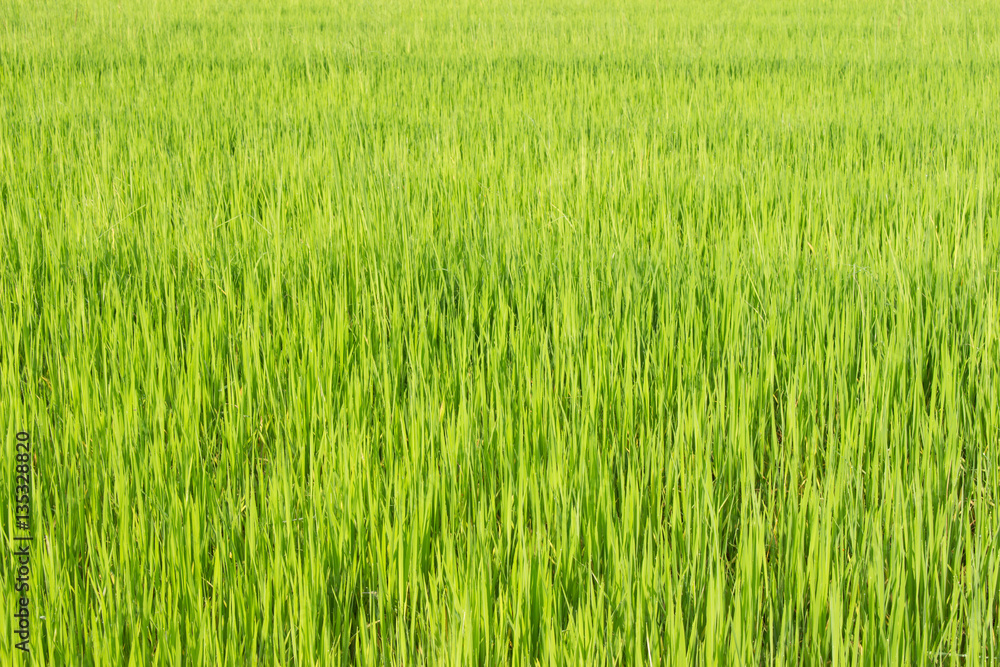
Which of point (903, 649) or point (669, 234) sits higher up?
point (669, 234)

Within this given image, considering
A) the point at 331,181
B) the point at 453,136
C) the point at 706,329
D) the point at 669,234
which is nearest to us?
the point at 706,329

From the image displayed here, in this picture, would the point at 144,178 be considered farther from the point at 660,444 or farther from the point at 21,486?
the point at 660,444

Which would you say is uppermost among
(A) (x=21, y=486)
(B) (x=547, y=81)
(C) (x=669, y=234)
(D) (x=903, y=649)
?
(B) (x=547, y=81)

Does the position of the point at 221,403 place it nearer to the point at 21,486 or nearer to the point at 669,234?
the point at 21,486

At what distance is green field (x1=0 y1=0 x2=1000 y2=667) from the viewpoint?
840 millimetres

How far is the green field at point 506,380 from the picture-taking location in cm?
84

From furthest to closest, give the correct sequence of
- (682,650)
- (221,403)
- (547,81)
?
1. (547,81)
2. (221,403)
3. (682,650)

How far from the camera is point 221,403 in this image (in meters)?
1.35

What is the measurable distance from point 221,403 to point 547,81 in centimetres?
278

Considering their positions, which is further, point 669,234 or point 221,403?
point 669,234

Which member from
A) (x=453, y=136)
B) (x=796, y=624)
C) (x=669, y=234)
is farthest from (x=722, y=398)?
(x=453, y=136)

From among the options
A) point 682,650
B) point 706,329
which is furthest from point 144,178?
point 682,650

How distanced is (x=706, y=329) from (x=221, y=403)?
94cm

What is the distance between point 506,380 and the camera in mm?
1279
